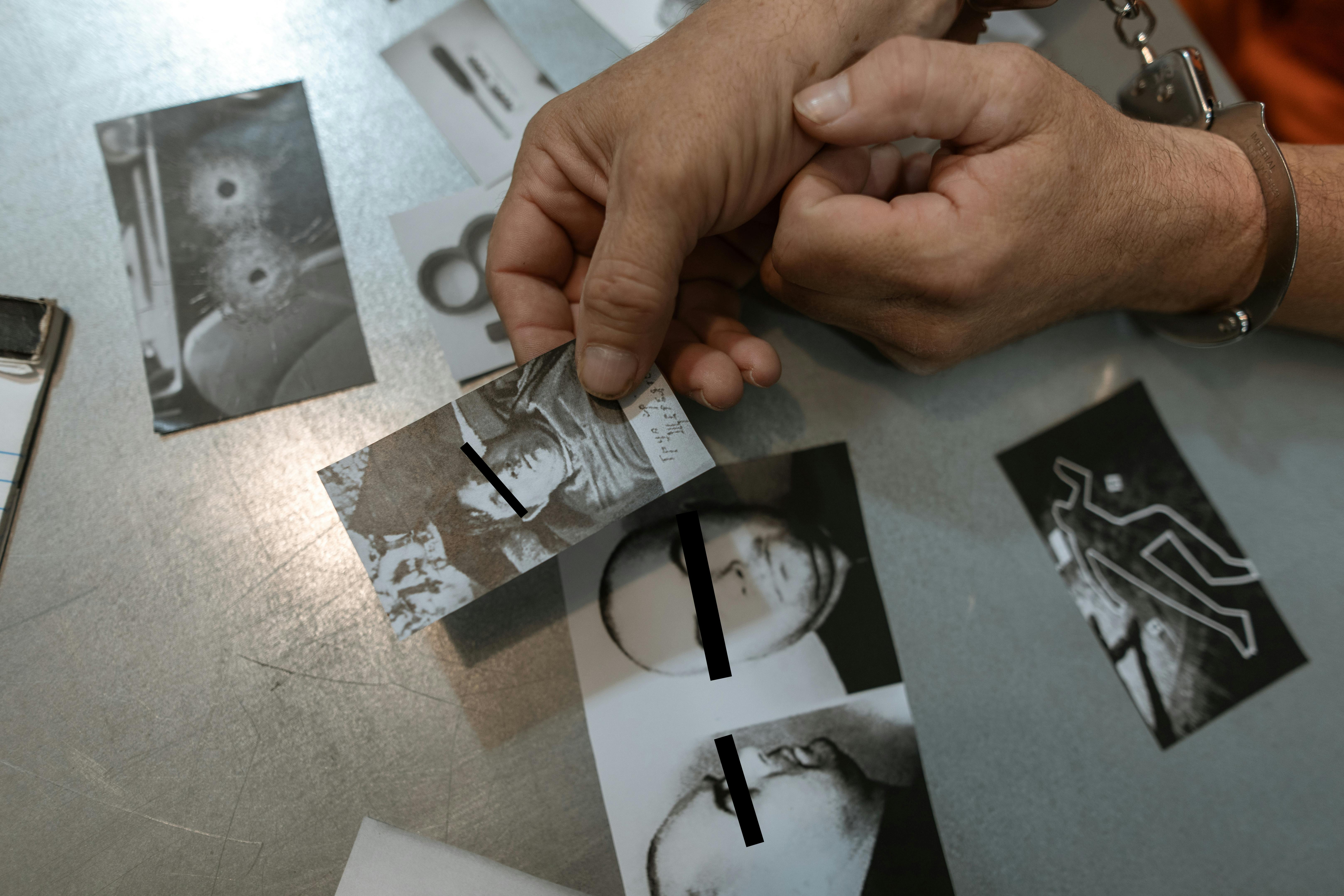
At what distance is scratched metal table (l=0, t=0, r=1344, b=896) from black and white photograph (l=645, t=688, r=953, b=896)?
0.04 meters

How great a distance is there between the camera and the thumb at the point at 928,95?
602 millimetres

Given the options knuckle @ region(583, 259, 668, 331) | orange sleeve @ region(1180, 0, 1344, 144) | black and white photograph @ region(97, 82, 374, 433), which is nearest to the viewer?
knuckle @ region(583, 259, 668, 331)

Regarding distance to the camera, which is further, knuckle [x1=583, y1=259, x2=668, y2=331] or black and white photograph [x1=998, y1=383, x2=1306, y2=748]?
black and white photograph [x1=998, y1=383, x2=1306, y2=748]

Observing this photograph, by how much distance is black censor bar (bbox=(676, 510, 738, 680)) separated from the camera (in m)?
0.73

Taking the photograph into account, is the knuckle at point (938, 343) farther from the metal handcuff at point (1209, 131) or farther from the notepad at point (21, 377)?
the notepad at point (21, 377)

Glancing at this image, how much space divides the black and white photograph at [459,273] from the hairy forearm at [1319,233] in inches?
38.9

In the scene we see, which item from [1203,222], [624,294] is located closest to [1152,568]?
[1203,222]

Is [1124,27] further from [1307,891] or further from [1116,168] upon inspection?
[1307,891]

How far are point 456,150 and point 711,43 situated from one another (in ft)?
1.33

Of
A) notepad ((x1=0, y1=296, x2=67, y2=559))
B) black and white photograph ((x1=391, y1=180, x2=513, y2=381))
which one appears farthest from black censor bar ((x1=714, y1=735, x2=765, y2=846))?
notepad ((x1=0, y1=296, x2=67, y2=559))

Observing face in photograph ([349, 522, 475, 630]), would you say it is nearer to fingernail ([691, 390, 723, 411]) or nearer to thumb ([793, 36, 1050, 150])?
fingernail ([691, 390, 723, 411])

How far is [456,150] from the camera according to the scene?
87 cm

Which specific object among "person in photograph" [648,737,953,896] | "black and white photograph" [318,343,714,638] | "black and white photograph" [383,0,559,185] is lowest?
"person in photograph" [648,737,953,896]

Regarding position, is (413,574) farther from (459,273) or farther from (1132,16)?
(1132,16)
